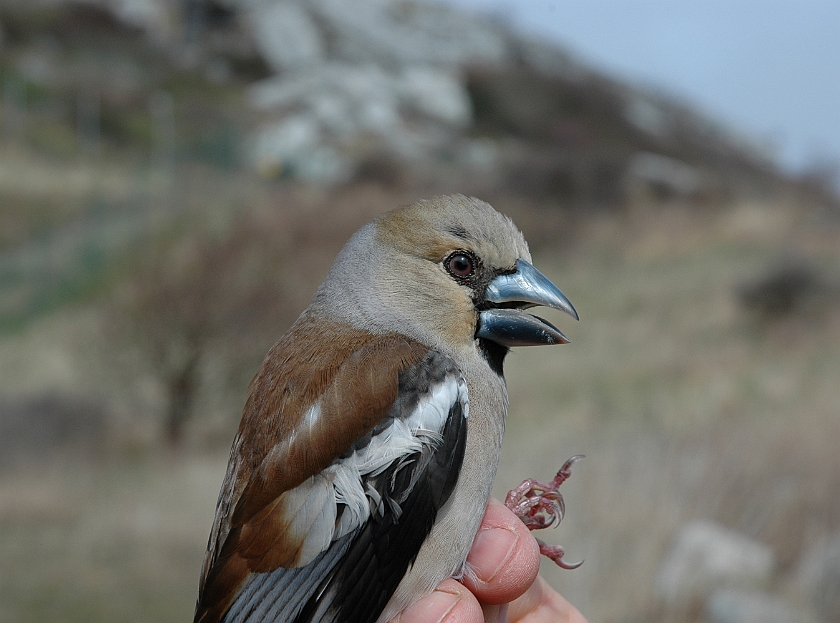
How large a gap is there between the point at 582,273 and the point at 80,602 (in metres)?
17.9

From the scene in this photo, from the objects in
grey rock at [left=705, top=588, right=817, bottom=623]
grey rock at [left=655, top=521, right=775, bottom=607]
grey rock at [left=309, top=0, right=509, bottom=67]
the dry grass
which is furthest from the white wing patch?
grey rock at [left=309, top=0, right=509, bottom=67]

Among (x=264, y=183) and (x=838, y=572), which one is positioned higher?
(x=264, y=183)

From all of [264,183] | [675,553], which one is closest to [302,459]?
[675,553]

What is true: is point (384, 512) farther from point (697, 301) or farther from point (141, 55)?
point (141, 55)

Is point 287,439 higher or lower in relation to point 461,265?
lower

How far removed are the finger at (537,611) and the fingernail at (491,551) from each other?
42 cm

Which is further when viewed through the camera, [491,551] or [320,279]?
[320,279]

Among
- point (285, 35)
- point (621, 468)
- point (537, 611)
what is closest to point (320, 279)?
point (621, 468)

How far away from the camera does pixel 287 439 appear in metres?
2.22

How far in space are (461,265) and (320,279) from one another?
515 inches

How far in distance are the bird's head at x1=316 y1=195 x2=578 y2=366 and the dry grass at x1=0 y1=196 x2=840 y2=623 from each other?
12.9ft

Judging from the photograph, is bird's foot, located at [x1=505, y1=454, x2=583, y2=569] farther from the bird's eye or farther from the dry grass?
the dry grass

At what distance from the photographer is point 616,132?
38.8 metres

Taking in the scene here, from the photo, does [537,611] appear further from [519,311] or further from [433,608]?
[519,311]
